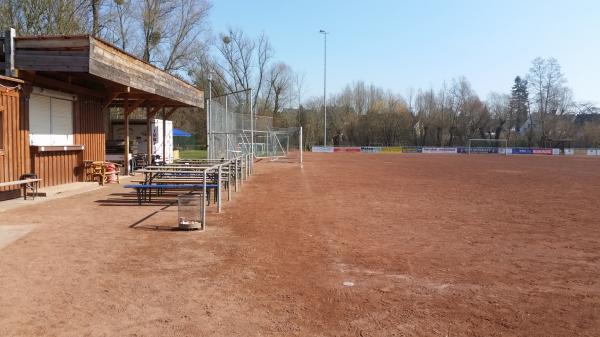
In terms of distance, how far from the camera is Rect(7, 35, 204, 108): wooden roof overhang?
11859 millimetres

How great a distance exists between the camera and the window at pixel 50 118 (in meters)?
13.1

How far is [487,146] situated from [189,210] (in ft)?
226

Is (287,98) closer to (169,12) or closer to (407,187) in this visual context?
(169,12)

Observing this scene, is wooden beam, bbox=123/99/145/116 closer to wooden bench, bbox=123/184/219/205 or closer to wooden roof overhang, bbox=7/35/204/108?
wooden roof overhang, bbox=7/35/204/108

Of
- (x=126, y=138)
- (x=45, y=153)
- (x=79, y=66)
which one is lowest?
(x=45, y=153)

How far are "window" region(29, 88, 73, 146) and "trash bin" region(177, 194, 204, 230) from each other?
655 cm

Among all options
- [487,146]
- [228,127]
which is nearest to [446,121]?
[487,146]

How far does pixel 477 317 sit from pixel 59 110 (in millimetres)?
13488

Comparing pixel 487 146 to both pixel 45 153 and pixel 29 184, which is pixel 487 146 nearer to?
pixel 45 153

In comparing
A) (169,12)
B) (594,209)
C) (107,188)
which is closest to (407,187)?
(594,209)

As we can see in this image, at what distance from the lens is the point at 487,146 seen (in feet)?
234

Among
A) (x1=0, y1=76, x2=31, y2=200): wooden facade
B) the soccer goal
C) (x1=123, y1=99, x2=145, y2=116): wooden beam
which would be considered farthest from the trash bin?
the soccer goal

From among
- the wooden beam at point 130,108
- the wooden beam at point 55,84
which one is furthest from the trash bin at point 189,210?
the wooden beam at point 130,108

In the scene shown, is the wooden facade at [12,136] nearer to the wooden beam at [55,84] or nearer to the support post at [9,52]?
the support post at [9,52]
